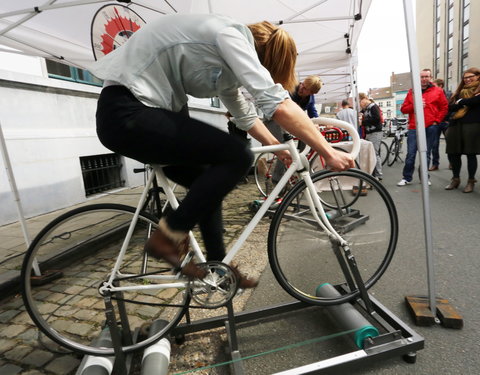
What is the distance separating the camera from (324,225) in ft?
6.47

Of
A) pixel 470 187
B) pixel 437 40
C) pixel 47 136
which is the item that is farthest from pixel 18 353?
pixel 437 40

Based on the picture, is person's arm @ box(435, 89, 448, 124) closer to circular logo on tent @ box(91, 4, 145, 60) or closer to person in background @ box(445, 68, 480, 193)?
person in background @ box(445, 68, 480, 193)

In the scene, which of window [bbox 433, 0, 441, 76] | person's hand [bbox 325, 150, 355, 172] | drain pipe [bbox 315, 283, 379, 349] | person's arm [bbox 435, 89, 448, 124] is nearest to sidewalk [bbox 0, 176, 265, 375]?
drain pipe [bbox 315, 283, 379, 349]

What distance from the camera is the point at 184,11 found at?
14.3 feet

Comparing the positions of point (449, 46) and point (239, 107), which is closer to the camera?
point (239, 107)

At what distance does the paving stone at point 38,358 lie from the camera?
1.86 meters

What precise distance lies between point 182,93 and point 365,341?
5.43 ft

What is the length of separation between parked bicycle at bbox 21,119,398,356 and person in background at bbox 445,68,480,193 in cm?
359

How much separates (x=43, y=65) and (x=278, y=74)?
571cm

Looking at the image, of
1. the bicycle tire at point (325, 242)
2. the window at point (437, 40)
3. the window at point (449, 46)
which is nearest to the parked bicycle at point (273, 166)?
the bicycle tire at point (325, 242)

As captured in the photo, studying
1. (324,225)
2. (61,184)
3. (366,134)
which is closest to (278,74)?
(324,225)

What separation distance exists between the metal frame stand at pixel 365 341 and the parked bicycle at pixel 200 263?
116mm

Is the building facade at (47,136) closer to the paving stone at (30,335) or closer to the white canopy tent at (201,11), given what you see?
the white canopy tent at (201,11)

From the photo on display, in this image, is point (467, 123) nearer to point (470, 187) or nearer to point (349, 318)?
point (470, 187)
